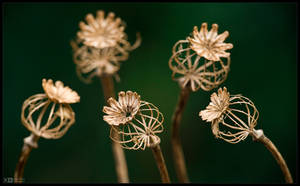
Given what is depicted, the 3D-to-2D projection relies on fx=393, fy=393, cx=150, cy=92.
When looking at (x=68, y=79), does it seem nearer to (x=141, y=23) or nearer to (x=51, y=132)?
(x=141, y=23)

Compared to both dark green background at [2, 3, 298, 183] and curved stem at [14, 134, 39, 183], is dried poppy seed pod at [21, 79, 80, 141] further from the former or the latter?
dark green background at [2, 3, 298, 183]

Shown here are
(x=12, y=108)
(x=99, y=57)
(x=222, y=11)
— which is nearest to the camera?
(x=99, y=57)

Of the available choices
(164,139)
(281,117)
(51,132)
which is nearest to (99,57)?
(51,132)

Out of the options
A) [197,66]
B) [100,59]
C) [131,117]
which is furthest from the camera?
[100,59]

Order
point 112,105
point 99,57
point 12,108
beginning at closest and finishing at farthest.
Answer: point 112,105
point 99,57
point 12,108

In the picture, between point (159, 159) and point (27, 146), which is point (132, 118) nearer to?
point (159, 159)

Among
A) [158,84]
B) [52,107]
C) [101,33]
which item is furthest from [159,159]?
[158,84]

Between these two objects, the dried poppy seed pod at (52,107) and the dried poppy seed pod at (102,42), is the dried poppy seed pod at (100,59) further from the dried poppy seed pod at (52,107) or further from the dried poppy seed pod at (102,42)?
the dried poppy seed pod at (52,107)
